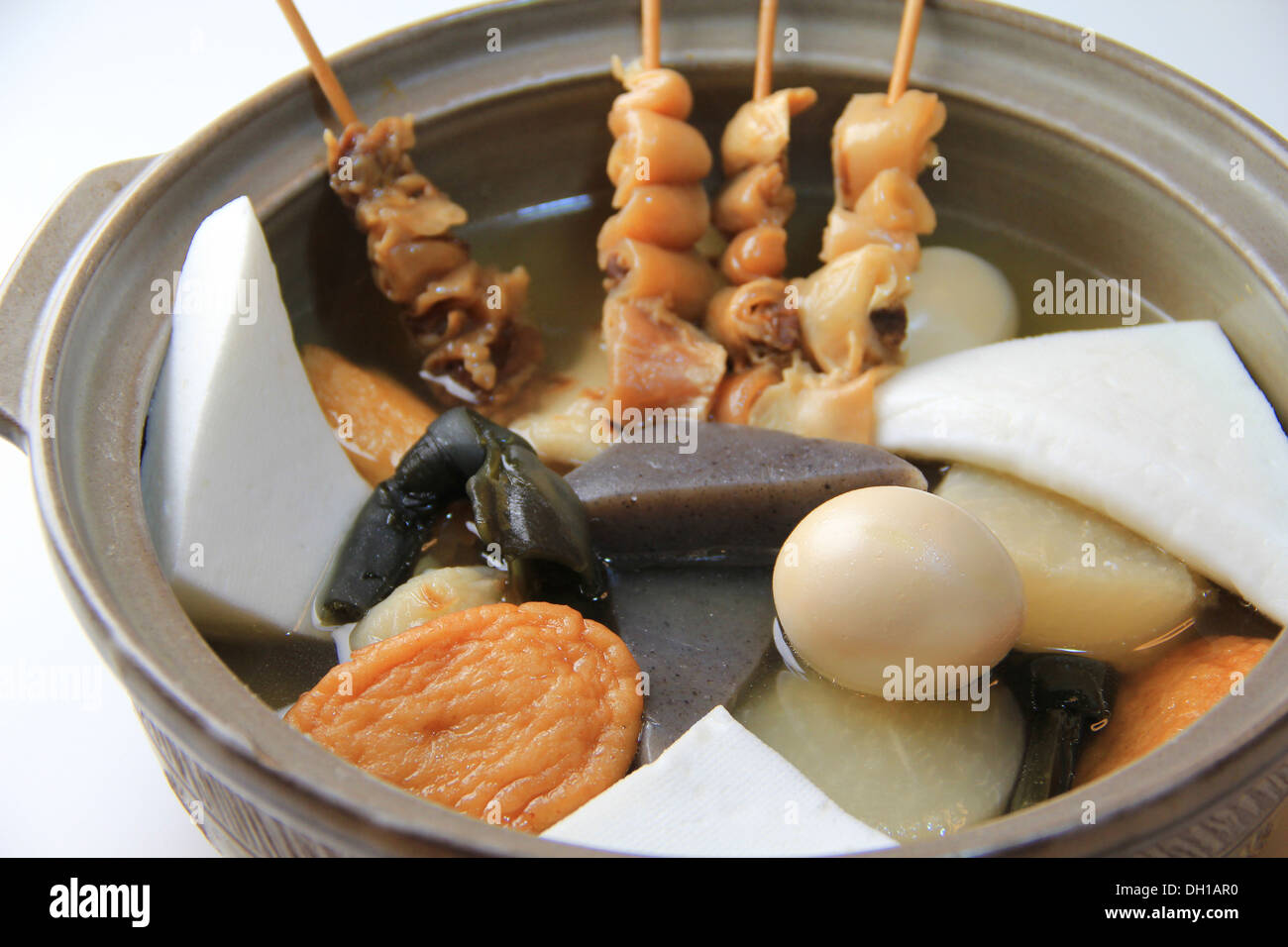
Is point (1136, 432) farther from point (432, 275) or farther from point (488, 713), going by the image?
point (432, 275)

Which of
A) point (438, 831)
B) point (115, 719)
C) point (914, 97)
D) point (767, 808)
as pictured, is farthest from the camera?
point (914, 97)

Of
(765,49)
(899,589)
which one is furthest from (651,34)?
(899,589)

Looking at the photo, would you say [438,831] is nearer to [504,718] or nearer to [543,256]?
[504,718]

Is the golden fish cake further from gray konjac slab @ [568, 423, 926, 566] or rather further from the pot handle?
the pot handle

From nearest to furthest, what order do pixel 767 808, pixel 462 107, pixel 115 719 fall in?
pixel 767 808 < pixel 115 719 < pixel 462 107

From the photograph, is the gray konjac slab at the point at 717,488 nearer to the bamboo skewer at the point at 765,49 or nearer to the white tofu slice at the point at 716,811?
the white tofu slice at the point at 716,811

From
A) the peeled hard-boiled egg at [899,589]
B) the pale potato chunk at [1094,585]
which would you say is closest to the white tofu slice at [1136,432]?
the pale potato chunk at [1094,585]

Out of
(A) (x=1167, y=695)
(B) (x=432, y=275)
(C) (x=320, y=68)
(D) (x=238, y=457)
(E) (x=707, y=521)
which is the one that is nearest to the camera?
(A) (x=1167, y=695)
